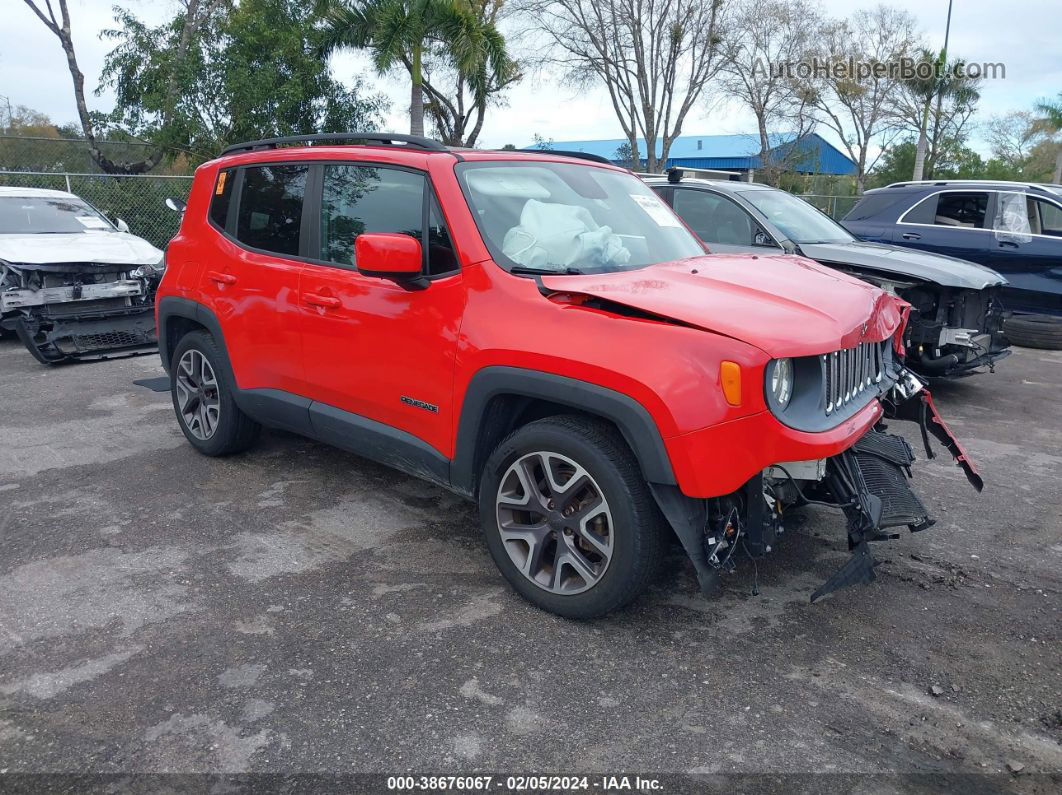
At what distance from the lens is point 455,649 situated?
10.6 ft

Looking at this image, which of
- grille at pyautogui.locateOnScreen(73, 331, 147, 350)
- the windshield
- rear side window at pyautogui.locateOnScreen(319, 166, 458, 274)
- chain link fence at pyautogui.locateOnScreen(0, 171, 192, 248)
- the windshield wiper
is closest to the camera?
the windshield wiper

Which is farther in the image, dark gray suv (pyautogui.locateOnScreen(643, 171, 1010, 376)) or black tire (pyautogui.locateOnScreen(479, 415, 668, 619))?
dark gray suv (pyautogui.locateOnScreen(643, 171, 1010, 376))

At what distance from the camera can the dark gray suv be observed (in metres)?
7.05

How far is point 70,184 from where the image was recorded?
13.4 m

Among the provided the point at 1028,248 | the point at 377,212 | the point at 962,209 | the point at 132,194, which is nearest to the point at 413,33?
the point at 132,194

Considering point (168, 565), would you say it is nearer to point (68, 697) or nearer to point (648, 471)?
A: point (68, 697)

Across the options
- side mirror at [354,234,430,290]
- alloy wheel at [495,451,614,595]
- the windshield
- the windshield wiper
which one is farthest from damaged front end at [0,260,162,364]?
alloy wheel at [495,451,614,595]

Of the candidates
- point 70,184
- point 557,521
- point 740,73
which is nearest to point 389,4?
point 70,184

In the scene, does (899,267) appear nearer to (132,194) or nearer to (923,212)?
(923,212)

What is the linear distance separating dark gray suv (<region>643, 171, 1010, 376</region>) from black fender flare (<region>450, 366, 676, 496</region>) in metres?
4.22

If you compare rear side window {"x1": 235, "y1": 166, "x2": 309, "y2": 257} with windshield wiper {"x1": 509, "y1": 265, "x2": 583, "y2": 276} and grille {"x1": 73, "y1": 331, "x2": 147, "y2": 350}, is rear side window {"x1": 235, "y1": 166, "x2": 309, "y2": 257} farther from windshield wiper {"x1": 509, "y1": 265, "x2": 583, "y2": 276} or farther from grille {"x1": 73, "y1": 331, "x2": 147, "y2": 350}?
grille {"x1": 73, "y1": 331, "x2": 147, "y2": 350}

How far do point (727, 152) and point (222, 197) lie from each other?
45.7m

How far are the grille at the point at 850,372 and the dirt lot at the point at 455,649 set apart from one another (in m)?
0.92

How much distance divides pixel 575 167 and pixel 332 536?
7.54ft
